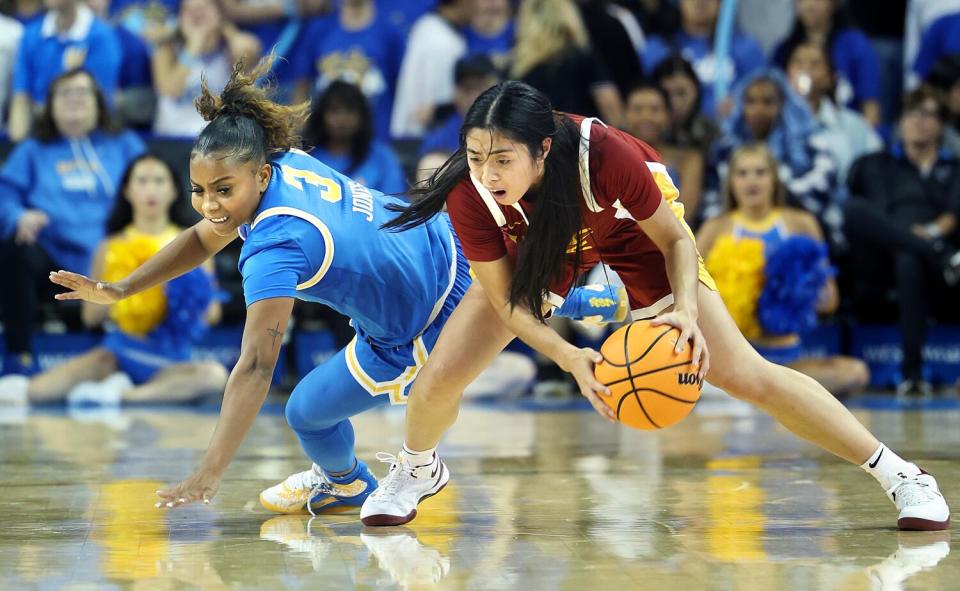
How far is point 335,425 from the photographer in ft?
15.5

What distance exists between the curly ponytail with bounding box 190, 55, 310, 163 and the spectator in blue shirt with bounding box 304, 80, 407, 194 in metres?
4.88

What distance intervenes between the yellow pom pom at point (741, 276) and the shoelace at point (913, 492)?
4463 mm

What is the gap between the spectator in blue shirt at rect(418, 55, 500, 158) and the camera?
9.67m

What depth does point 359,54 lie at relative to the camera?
10.5 metres

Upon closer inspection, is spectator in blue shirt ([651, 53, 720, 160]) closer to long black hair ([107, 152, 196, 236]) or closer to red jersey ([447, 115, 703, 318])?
long black hair ([107, 152, 196, 236])

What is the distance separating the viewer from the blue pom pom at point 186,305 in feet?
28.8

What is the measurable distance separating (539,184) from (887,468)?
4.56ft

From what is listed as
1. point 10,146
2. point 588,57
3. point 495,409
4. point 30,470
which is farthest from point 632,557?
point 10,146

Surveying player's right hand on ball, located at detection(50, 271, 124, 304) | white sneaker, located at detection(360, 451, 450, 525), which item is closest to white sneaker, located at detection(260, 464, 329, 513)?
white sneaker, located at detection(360, 451, 450, 525)

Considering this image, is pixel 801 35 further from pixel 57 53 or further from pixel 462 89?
pixel 57 53

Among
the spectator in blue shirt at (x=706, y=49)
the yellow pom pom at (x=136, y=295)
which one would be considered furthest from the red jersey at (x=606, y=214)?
the spectator in blue shirt at (x=706, y=49)

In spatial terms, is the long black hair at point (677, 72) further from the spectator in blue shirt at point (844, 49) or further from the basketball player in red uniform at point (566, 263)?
the basketball player in red uniform at point (566, 263)

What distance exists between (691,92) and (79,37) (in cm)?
441

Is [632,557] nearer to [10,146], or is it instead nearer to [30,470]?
→ [30,470]
